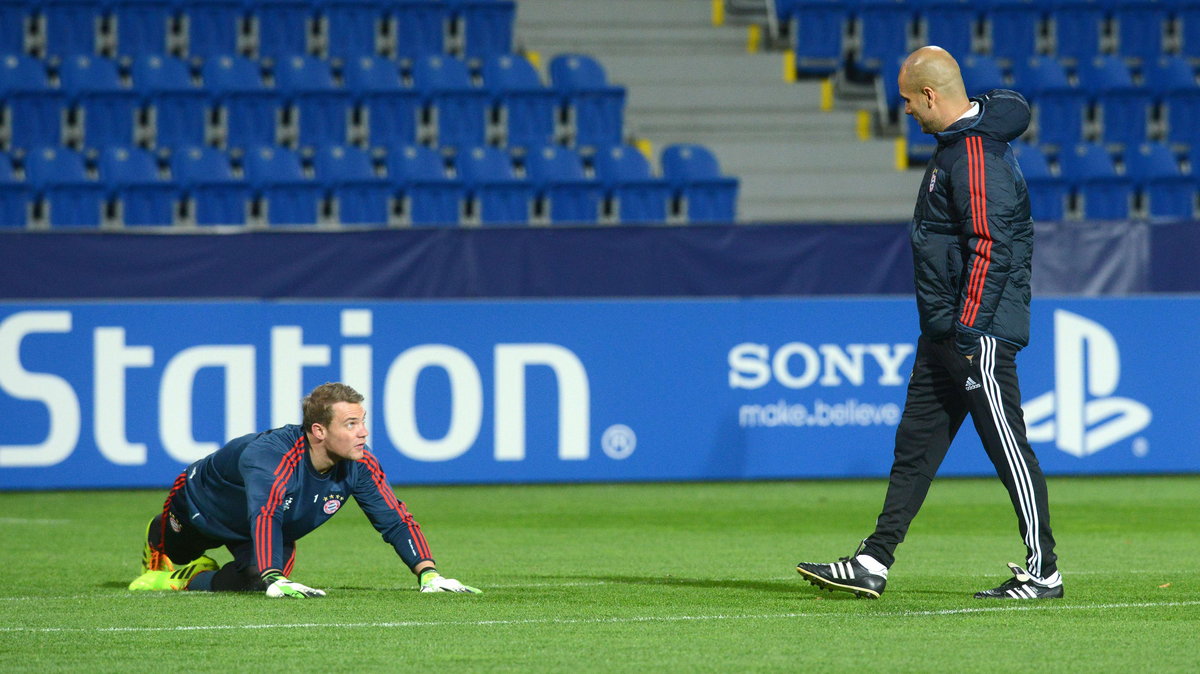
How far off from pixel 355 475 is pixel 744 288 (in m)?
8.53

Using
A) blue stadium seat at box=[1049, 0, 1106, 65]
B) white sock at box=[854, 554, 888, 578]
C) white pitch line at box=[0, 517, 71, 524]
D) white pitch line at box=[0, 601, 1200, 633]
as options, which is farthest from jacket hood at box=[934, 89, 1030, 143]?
blue stadium seat at box=[1049, 0, 1106, 65]

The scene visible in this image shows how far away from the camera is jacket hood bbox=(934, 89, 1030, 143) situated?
618 cm

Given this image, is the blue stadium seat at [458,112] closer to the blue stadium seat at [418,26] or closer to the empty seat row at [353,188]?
the empty seat row at [353,188]

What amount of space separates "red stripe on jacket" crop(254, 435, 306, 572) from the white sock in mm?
2079

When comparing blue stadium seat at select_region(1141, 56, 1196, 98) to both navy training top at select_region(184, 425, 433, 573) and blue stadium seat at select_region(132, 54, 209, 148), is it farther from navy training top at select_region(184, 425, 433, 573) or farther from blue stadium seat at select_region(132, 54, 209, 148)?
navy training top at select_region(184, 425, 433, 573)

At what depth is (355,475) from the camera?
6637 mm

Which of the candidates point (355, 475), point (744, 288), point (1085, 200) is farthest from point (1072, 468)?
point (355, 475)

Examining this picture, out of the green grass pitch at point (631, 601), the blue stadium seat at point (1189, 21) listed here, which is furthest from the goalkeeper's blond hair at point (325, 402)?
the blue stadium seat at point (1189, 21)

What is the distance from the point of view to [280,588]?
6414mm

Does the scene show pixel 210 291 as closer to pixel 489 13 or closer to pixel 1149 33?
pixel 489 13

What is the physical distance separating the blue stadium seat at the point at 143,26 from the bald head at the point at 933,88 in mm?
13763

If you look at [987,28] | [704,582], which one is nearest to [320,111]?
[987,28]

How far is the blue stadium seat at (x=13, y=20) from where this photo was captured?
723 inches

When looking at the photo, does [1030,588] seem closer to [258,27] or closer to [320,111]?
[320,111]
